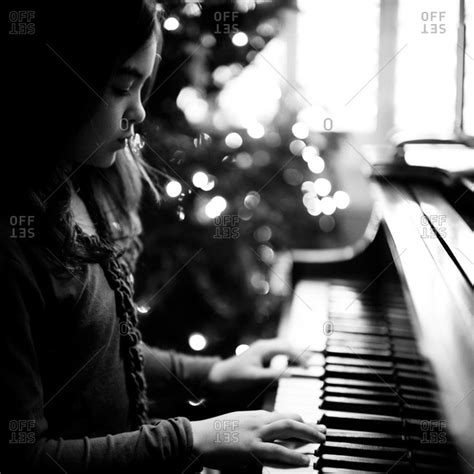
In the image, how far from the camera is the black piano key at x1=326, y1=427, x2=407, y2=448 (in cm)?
90

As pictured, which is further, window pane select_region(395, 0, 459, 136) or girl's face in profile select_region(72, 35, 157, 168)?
window pane select_region(395, 0, 459, 136)

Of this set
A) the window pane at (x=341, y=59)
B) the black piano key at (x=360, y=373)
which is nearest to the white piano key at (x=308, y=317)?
the black piano key at (x=360, y=373)

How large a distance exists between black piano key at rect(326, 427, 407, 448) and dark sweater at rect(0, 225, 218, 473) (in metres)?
0.22

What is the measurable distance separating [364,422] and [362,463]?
0.11 m

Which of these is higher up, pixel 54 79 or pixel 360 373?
pixel 54 79

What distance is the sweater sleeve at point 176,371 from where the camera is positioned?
1204 mm

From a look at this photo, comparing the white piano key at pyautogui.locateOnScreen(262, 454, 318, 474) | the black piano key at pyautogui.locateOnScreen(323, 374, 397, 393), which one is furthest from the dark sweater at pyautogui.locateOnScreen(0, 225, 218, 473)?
the black piano key at pyautogui.locateOnScreen(323, 374, 397, 393)

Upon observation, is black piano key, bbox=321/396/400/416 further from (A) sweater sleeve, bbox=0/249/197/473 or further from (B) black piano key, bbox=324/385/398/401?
(A) sweater sleeve, bbox=0/249/197/473

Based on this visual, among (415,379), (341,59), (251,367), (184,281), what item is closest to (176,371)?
(251,367)

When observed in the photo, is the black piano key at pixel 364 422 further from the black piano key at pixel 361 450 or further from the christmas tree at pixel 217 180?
the christmas tree at pixel 217 180

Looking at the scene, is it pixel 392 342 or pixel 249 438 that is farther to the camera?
pixel 392 342

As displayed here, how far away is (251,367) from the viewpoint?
1.19 metres

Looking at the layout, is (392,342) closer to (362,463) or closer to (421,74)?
(362,463)

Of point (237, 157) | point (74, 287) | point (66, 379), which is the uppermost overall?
point (237, 157)
